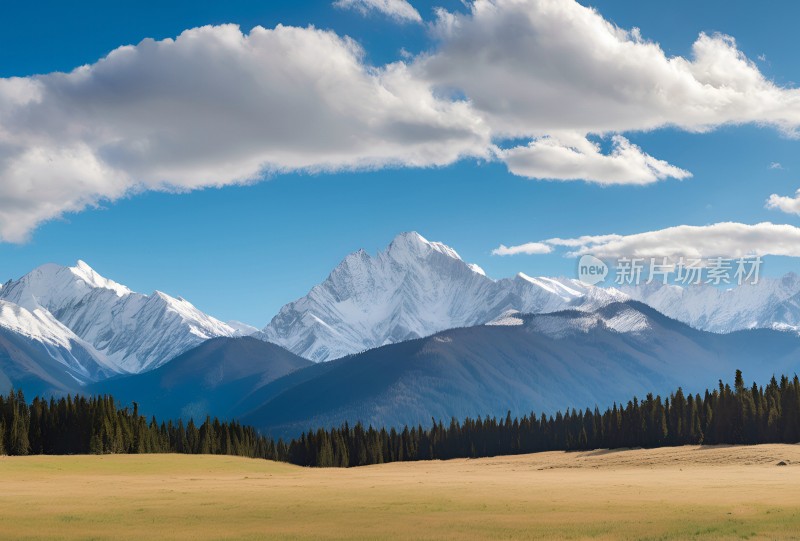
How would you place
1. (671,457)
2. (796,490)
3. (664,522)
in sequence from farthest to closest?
(671,457) → (796,490) → (664,522)

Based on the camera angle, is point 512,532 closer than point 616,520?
Yes

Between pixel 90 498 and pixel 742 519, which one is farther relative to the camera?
pixel 90 498

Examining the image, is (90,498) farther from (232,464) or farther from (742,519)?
(232,464)

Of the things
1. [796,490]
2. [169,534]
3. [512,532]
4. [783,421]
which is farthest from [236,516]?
[783,421]

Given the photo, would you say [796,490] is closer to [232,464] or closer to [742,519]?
[742,519]

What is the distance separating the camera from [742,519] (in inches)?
2311

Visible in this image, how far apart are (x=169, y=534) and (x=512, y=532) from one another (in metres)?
19.2

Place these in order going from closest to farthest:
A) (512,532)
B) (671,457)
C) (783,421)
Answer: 1. (512,532)
2. (671,457)
3. (783,421)

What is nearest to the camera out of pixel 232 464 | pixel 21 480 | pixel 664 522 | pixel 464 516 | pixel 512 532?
pixel 512 532

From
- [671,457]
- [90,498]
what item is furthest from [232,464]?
[90,498]

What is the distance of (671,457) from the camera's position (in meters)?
156

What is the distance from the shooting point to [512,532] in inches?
2152

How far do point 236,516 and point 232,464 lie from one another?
388ft

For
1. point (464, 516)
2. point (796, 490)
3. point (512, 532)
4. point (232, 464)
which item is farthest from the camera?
point (232, 464)
